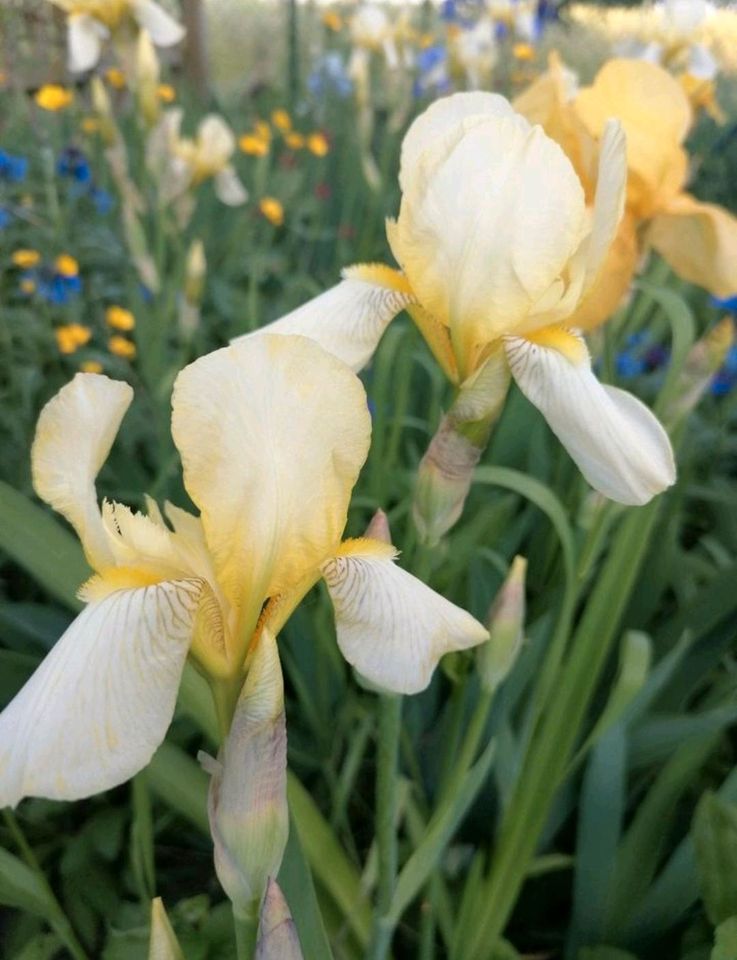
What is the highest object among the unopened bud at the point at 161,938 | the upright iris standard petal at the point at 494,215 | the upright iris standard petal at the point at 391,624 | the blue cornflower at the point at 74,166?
the upright iris standard petal at the point at 494,215

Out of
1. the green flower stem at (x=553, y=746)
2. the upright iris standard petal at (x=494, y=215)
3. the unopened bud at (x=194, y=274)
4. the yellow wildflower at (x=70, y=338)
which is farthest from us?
the yellow wildflower at (x=70, y=338)

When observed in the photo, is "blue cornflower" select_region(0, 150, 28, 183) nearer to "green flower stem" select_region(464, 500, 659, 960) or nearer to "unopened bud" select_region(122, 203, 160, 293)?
"unopened bud" select_region(122, 203, 160, 293)

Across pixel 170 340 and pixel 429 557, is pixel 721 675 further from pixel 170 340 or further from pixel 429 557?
pixel 170 340

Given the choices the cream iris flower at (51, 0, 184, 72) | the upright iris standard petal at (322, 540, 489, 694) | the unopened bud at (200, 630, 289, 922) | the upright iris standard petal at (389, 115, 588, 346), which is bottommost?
the unopened bud at (200, 630, 289, 922)

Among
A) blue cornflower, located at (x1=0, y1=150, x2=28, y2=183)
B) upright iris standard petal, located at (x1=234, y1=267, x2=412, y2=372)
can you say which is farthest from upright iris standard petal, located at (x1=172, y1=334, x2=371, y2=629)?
blue cornflower, located at (x1=0, y1=150, x2=28, y2=183)

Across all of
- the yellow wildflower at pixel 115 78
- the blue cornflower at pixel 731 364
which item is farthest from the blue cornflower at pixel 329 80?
the blue cornflower at pixel 731 364

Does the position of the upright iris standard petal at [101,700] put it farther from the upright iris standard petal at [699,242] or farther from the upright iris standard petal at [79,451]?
the upright iris standard petal at [699,242]
